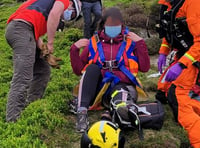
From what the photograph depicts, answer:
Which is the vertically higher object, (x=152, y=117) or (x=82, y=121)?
(x=152, y=117)

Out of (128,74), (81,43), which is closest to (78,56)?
(81,43)

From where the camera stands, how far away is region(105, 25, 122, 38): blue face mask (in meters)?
4.68

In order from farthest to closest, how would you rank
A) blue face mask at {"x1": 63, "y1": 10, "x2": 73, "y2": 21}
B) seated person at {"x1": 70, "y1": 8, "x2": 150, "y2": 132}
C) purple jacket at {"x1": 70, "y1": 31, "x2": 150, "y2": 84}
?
blue face mask at {"x1": 63, "y1": 10, "x2": 73, "y2": 21}, purple jacket at {"x1": 70, "y1": 31, "x2": 150, "y2": 84}, seated person at {"x1": 70, "y1": 8, "x2": 150, "y2": 132}

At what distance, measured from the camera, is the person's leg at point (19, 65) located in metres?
4.63

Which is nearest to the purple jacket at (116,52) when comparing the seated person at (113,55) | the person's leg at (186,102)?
the seated person at (113,55)

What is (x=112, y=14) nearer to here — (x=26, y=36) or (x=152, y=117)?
(x=26, y=36)

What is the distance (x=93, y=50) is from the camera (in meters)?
4.79

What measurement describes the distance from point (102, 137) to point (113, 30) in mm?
1680

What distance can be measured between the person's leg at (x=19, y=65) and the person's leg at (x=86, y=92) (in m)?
0.78

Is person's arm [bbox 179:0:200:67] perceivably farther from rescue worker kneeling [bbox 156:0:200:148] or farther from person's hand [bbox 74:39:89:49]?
person's hand [bbox 74:39:89:49]

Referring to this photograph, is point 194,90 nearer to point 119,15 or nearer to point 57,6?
point 119,15

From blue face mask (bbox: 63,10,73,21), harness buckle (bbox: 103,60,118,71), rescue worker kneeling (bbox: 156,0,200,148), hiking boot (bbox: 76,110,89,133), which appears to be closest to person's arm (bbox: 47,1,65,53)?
blue face mask (bbox: 63,10,73,21)

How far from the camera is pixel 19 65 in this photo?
466cm

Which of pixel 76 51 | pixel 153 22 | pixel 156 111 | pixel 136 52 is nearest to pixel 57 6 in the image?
pixel 76 51
